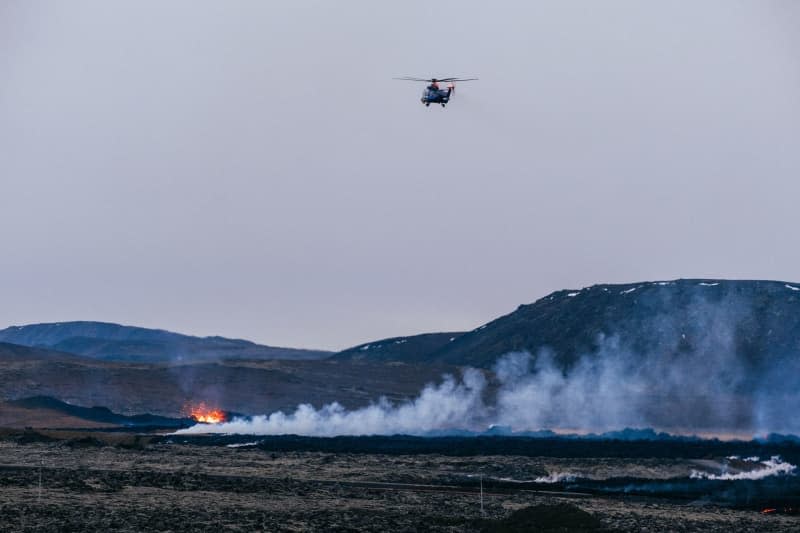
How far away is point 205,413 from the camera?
591 ft

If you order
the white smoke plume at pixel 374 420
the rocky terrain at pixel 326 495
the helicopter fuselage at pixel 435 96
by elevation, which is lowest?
the rocky terrain at pixel 326 495

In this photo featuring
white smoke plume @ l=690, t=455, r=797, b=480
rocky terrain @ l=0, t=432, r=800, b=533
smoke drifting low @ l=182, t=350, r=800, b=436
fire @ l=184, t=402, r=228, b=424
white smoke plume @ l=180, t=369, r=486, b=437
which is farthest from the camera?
fire @ l=184, t=402, r=228, b=424

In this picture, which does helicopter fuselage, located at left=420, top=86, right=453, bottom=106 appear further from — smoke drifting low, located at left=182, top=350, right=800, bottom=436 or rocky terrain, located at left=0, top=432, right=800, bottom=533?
smoke drifting low, located at left=182, top=350, right=800, bottom=436

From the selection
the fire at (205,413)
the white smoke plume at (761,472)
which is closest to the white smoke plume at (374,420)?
the fire at (205,413)

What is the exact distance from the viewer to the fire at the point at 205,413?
6722 inches

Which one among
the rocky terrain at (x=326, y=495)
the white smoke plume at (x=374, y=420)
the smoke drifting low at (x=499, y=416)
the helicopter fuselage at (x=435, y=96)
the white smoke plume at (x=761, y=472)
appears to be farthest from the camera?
the smoke drifting low at (x=499, y=416)

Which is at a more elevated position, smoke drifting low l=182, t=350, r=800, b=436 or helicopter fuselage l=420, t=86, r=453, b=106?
helicopter fuselage l=420, t=86, r=453, b=106

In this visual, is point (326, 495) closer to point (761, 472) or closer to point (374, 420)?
point (761, 472)

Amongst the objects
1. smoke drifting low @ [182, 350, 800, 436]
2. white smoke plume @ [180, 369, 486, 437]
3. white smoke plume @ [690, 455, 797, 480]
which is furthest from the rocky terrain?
smoke drifting low @ [182, 350, 800, 436]

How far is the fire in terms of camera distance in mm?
170750

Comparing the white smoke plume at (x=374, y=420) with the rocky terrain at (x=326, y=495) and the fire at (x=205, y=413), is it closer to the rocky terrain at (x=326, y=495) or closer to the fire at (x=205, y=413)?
the fire at (x=205, y=413)

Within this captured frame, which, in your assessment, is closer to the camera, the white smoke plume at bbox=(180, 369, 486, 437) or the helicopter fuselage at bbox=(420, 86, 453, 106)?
the helicopter fuselage at bbox=(420, 86, 453, 106)

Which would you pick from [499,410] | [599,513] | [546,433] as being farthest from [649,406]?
[599,513]

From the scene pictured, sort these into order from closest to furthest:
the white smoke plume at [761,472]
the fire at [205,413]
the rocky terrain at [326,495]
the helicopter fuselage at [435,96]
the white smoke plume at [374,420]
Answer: the rocky terrain at [326,495] → the helicopter fuselage at [435,96] → the white smoke plume at [761,472] → the white smoke plume at [374,420] → the fire at [205,413]
